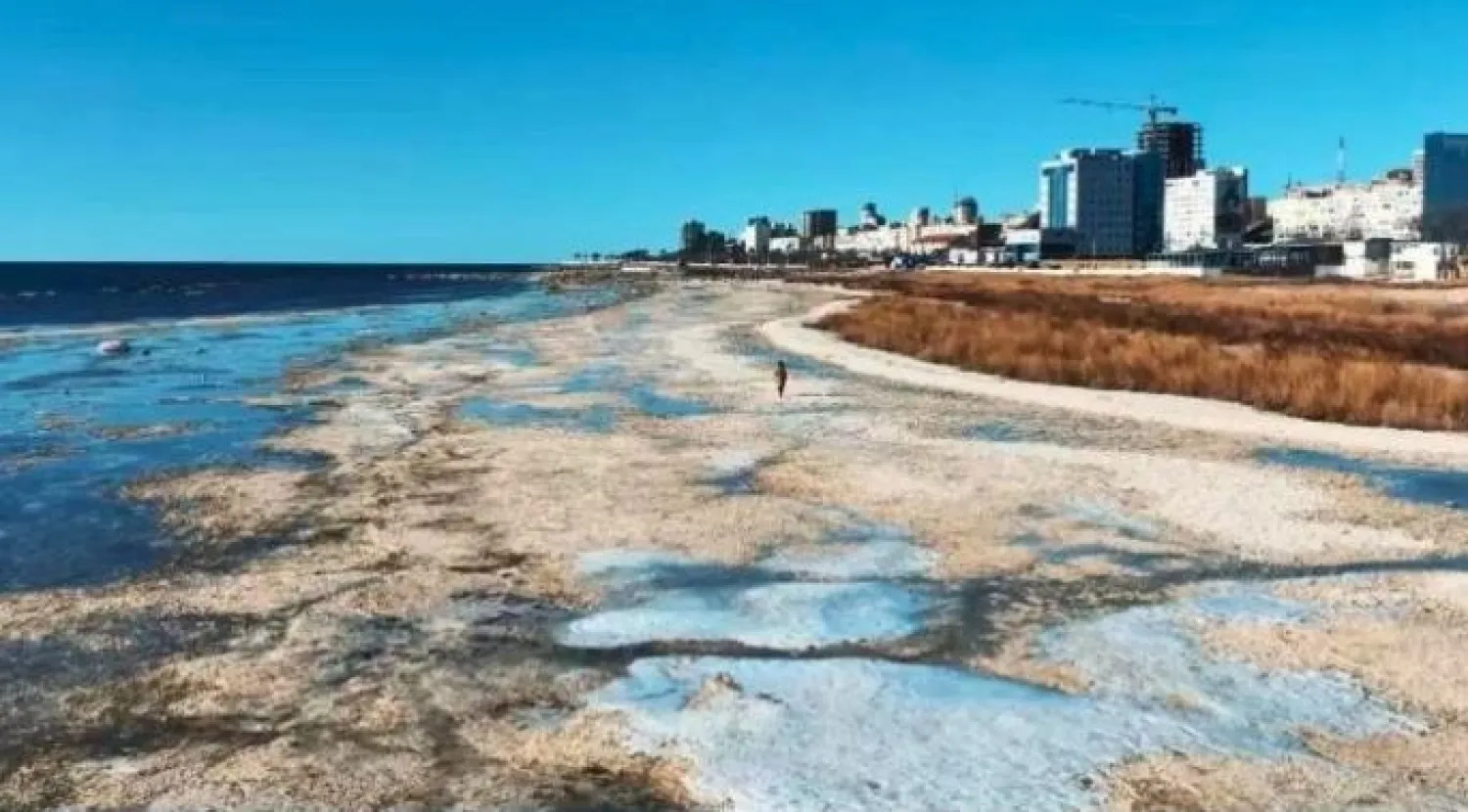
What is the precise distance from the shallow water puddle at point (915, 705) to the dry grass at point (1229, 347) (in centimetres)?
1340

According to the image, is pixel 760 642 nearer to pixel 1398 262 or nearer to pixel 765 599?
pixel 765 599

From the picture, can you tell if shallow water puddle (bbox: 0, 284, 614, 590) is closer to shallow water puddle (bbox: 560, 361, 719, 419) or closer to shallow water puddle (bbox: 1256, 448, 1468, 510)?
shallow water puddle (bbox: 560, 361, 719, 419)

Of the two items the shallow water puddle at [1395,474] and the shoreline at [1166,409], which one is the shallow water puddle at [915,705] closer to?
the shallow water puddle at [1395,474]

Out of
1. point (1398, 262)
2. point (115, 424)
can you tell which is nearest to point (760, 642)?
point (115, 424)

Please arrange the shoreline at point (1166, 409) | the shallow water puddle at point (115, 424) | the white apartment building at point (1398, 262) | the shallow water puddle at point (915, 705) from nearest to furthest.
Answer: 1. the shallow water puddle at point (915, 705)
2. the shallow water puddle at point (115, 424)
3. the shoreline at point (1166, 409)
4. the white apartment building at point (1398, 262)

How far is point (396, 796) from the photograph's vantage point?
22.5 feet

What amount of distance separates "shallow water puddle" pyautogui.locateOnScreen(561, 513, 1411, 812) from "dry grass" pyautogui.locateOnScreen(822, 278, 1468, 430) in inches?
528

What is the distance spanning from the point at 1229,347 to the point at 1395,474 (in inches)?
679

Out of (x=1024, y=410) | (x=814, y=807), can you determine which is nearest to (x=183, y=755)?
(x=814, y=807)

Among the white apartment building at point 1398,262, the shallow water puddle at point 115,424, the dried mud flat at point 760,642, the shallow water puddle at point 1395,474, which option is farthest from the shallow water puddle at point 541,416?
the white apartment building at point 1398,262

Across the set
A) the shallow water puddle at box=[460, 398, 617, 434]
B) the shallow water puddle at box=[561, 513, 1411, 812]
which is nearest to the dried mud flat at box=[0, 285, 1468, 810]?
the shallow water puddle at box=[561, 513, 1411, 812]

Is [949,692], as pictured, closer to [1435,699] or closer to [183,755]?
[1435,699]

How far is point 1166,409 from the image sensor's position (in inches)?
918

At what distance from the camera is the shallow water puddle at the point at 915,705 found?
277 inches
